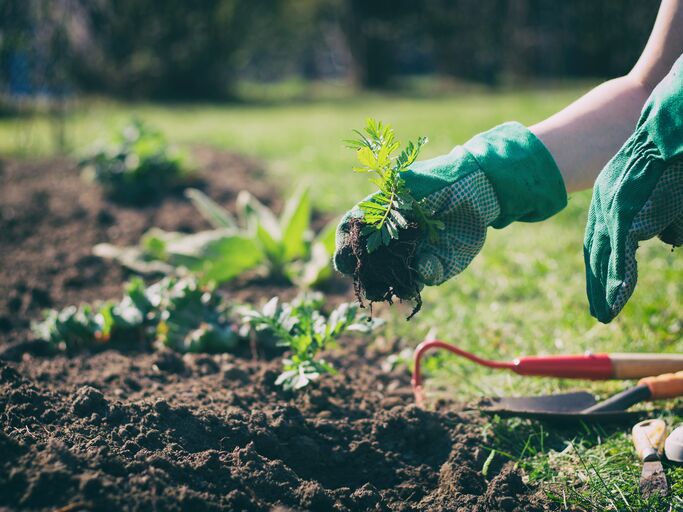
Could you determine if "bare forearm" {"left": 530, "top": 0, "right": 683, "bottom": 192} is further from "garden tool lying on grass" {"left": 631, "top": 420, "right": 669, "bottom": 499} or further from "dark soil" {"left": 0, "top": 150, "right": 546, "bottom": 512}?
"dark soil" {"left": 0, "top": 150, "right": 546, "bottom": 512}

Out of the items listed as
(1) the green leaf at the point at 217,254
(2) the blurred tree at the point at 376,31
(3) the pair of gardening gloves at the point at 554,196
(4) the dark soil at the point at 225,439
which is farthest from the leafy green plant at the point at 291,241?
(2) the blurred tree at the point at 376,31

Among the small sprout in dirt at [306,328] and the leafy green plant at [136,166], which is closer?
the small sprout in dirt at [306,328]

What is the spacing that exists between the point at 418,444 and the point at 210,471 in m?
0.68

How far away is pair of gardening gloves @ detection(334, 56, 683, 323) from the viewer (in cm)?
171

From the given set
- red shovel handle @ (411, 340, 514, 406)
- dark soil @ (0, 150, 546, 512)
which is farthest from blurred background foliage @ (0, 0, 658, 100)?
red shovel handle @ (411, 340, 514, 406)

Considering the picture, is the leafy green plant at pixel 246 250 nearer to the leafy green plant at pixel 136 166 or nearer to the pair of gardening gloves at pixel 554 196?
the leafy green plant at pixel 136 166

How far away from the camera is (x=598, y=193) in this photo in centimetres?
181

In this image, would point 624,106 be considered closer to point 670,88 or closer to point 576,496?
point 670,88

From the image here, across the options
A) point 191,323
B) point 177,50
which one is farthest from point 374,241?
point 177,50

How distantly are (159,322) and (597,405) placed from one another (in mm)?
1664

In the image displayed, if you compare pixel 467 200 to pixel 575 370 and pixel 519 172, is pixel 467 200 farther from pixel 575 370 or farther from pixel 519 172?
pixel 575 370

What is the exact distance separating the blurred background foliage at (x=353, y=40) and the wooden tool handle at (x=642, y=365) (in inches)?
254

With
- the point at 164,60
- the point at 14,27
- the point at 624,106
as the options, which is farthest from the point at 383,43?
the point at 624,106

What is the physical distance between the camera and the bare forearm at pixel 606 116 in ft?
6.36
